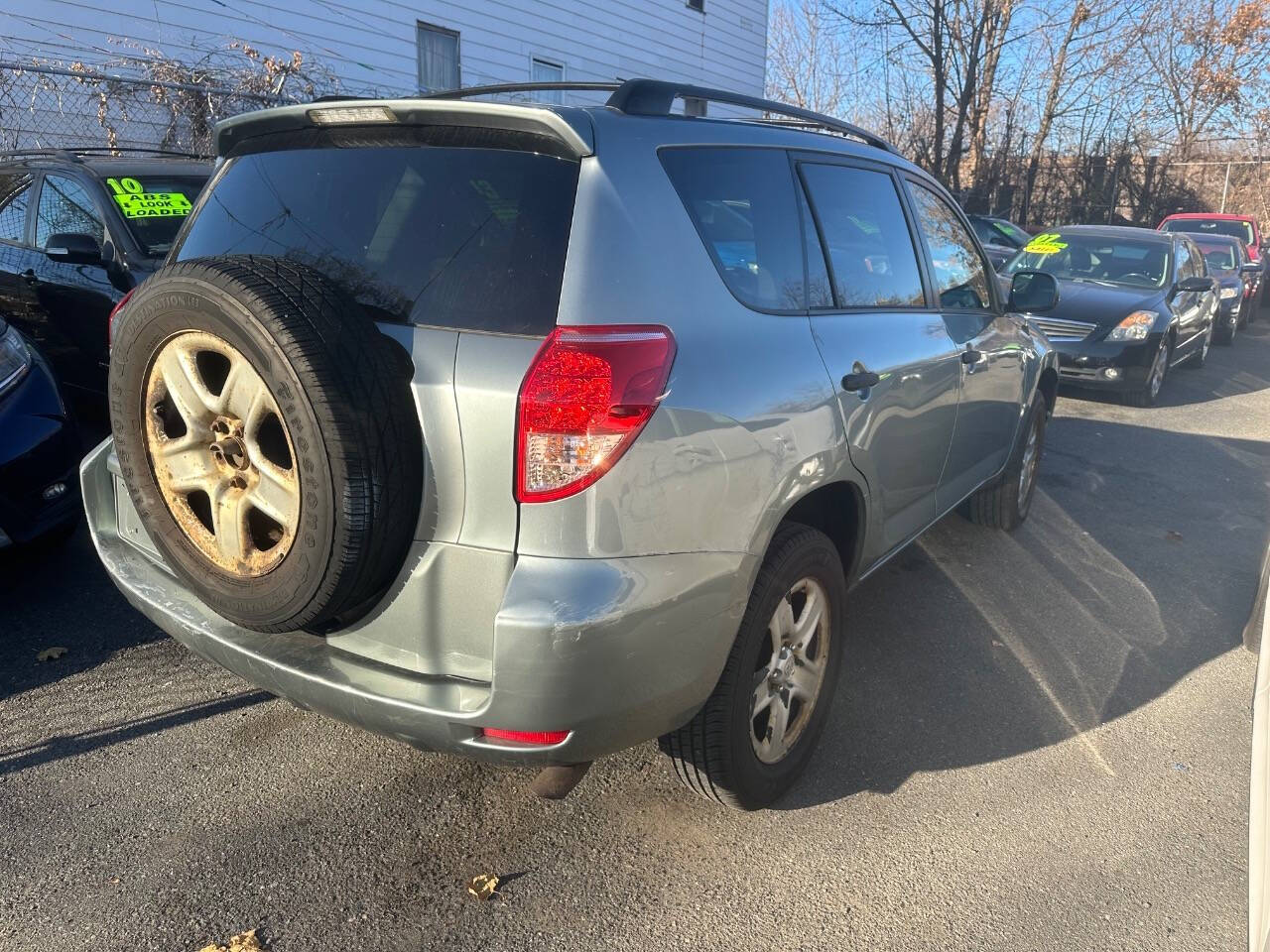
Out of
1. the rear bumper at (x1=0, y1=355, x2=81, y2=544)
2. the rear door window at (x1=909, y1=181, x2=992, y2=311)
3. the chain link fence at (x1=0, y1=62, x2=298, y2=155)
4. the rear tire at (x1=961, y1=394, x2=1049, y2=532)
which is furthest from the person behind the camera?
the chain link fence at (x1=0, y1=62, x2=298, y2=155)

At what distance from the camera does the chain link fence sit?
9.33 meters

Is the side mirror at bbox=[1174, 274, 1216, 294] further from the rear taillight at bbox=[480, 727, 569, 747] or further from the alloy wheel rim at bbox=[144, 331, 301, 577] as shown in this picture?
the alloy wheel rim at bbox=[144, 331, 301, 577]

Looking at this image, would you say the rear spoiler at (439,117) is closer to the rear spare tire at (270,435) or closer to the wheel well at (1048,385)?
the rear spare tire at (270,435)

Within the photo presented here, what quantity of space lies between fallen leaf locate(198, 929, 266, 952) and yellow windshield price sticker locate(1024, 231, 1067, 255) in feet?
33.6

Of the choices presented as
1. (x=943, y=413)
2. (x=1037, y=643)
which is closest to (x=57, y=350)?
(x=943, y=413)

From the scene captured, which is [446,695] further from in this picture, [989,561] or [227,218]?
[989,561]

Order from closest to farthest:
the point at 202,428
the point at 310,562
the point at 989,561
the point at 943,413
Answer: the point at 310,562
the point at 202,428
the point at 943,413
the point at 989,561

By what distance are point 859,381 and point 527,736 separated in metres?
1.45

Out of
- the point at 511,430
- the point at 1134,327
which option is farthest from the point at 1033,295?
the point at 1134,327

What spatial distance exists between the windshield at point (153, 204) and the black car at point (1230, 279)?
12.6m

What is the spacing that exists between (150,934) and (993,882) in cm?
216

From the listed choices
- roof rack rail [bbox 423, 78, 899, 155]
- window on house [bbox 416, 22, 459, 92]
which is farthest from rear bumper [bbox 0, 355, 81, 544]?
window on house [bbox 416, 22, 459, 92]

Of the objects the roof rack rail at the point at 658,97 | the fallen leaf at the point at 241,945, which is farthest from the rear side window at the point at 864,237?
the fallen leaf at the point at 241,945

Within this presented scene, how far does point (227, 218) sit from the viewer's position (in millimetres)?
2695
